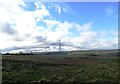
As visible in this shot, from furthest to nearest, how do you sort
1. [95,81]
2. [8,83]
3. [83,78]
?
[83,78] < [95,81] < [8,83]

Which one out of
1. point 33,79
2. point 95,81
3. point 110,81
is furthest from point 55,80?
point 110,81

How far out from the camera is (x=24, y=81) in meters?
A: 27.7

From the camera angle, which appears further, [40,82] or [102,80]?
[102,80]

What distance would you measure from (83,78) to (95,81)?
2317 mm

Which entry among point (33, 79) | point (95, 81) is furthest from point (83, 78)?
point (33, 79)

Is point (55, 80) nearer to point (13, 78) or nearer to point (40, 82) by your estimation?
point (40, 82)

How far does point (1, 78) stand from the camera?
28656 millimetres

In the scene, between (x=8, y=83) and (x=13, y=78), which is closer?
(x=8, y=83)

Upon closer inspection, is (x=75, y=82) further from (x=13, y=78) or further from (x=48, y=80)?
(x=13, y=78)

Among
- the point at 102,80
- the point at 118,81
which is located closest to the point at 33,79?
the point at 102,80

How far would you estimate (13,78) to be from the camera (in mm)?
29156

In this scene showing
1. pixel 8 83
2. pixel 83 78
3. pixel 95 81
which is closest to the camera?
pixel 8 83

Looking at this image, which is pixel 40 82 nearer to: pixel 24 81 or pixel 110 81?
pixel 24 81

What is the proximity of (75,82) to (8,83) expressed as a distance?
7.40 metres
